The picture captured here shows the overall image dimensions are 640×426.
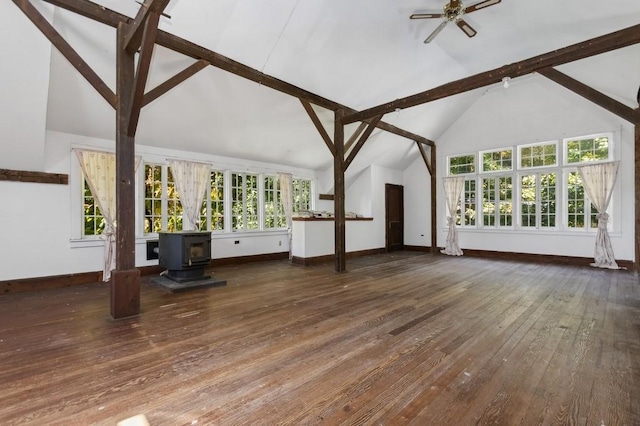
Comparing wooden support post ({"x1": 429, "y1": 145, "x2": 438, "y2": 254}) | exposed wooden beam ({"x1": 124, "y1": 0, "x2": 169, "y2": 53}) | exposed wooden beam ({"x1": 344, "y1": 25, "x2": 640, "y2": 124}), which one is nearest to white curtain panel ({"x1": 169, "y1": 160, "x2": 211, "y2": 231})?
exposed wooden beam ({"x1": 124, "y1": 0, "x2": 169, "y2": 53})

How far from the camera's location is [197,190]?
19.5ft

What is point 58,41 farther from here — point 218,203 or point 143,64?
point 218,203

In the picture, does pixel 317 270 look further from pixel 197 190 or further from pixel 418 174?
pixel 418 174

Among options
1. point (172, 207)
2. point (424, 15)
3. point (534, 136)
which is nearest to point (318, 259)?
point (172, 207)

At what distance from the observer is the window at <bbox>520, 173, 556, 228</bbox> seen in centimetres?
680

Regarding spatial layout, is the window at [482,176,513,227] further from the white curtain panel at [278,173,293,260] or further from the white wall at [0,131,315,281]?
the white wall at [0,131,315,281]

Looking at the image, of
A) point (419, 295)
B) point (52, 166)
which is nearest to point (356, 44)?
point (419, 295)

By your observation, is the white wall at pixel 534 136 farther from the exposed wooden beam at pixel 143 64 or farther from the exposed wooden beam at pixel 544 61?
the exposed wooden beam at pixel 143 64

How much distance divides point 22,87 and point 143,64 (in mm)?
1790

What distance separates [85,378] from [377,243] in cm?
714

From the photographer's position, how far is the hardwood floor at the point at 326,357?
5.43 feet

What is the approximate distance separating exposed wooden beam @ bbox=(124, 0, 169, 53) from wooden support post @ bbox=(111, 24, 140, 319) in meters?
0.12

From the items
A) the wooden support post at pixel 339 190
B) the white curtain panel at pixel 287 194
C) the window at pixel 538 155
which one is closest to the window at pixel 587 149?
the window at pixel 538 155

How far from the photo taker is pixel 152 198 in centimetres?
564
